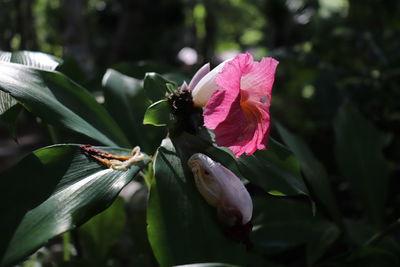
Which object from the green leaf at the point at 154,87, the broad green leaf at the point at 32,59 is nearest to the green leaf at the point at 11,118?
the broad green leaf at the point at 32,59

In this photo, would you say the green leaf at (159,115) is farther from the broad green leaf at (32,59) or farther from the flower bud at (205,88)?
the broad green leaf at (32,59)

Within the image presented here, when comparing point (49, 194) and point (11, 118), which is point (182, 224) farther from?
point (11, 118)

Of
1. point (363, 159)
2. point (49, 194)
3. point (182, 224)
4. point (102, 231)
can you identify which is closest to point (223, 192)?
point (182, 224)

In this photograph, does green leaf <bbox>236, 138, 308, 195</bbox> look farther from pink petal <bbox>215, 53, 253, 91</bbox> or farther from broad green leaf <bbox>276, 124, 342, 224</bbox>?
broad green leaf <bbox>276, 124, 342, 224</bbox>

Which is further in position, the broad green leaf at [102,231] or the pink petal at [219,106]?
the broad green leaf at [102,231]

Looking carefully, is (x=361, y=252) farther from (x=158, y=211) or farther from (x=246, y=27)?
(x=246, y=27)

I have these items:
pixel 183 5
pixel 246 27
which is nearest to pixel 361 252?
pixel 183 5
